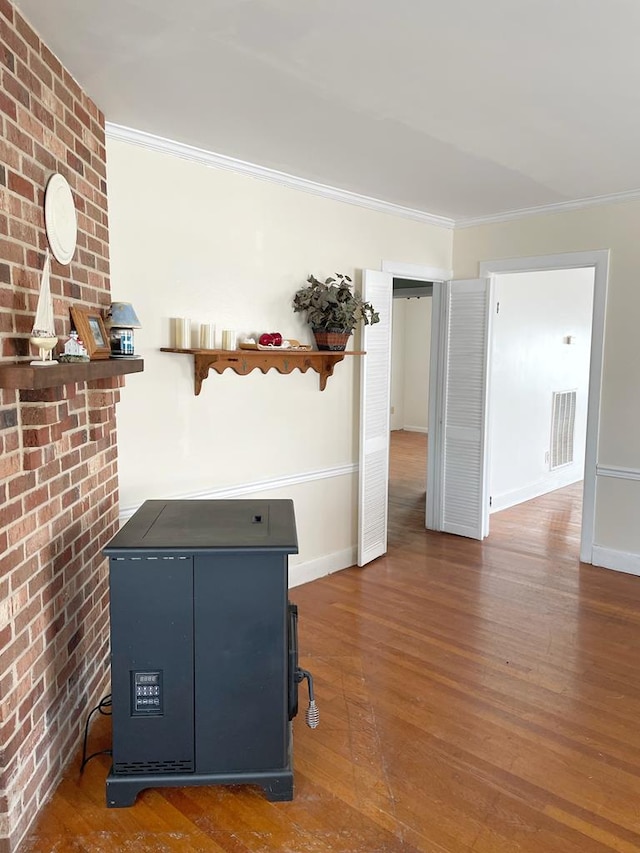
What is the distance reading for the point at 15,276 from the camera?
6.12ft

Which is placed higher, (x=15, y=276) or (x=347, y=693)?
(x=15, y=276)

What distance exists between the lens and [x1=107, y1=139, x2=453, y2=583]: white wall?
3037mm

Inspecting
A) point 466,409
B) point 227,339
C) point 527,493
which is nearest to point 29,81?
point 227,339

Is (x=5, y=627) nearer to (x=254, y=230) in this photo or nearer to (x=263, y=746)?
(x=263, y=746)

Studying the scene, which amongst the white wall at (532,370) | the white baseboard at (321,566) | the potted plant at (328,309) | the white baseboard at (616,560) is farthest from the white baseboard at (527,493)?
the potted plant at (328,309)

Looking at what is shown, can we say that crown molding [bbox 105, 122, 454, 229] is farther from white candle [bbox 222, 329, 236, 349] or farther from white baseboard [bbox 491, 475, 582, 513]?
white baseboard [bbox 491, 475, 582, 513]

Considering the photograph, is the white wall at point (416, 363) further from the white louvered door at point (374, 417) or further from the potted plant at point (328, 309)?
the potted plant at point (328, 309)

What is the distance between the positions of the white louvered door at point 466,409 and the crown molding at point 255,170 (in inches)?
26.0

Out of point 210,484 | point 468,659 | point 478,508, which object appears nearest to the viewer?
point 468,659

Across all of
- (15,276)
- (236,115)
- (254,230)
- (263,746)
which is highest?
(236,115)

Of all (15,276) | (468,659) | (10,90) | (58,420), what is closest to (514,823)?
(468,659)

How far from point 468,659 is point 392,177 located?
8.65ft

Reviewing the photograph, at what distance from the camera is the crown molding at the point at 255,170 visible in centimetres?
291

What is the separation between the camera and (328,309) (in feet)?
12.3
